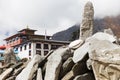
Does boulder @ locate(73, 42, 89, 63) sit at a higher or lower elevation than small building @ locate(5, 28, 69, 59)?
higher

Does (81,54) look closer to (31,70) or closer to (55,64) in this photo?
(55,64)

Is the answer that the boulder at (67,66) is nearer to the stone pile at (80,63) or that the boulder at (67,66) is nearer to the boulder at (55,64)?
the stone pile at (80,63)

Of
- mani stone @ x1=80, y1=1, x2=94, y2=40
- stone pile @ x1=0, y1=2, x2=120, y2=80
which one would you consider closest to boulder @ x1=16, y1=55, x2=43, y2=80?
stone pile @ x1=0, y1=2, x2=120, y2=80

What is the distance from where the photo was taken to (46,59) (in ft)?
38.7

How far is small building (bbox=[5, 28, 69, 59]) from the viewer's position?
181ft

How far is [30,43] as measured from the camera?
195 feet

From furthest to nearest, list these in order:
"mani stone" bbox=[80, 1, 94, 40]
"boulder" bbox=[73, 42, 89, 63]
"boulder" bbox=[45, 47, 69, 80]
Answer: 1. "mani stone" bbox=[80, 1, 94, 40]
2. "boulder" bbox=[45, 47, 69, 80]
3. "boulder" bbox=[73, 42, 89, 63]

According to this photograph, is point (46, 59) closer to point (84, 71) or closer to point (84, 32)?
point (84, 71)

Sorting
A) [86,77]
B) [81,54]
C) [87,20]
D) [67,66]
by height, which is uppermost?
[87,20]

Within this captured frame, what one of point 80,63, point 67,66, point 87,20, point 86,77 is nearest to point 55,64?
point 67,66

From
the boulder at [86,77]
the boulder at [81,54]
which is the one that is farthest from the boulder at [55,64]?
the boulder at [86,77]

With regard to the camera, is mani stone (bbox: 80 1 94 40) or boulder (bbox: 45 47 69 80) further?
mani stone (bbox: 80 1 94 40)

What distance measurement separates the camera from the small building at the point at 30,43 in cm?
5525

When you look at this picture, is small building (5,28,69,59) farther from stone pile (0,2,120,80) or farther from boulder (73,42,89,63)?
boulder (73,42,89,63)
